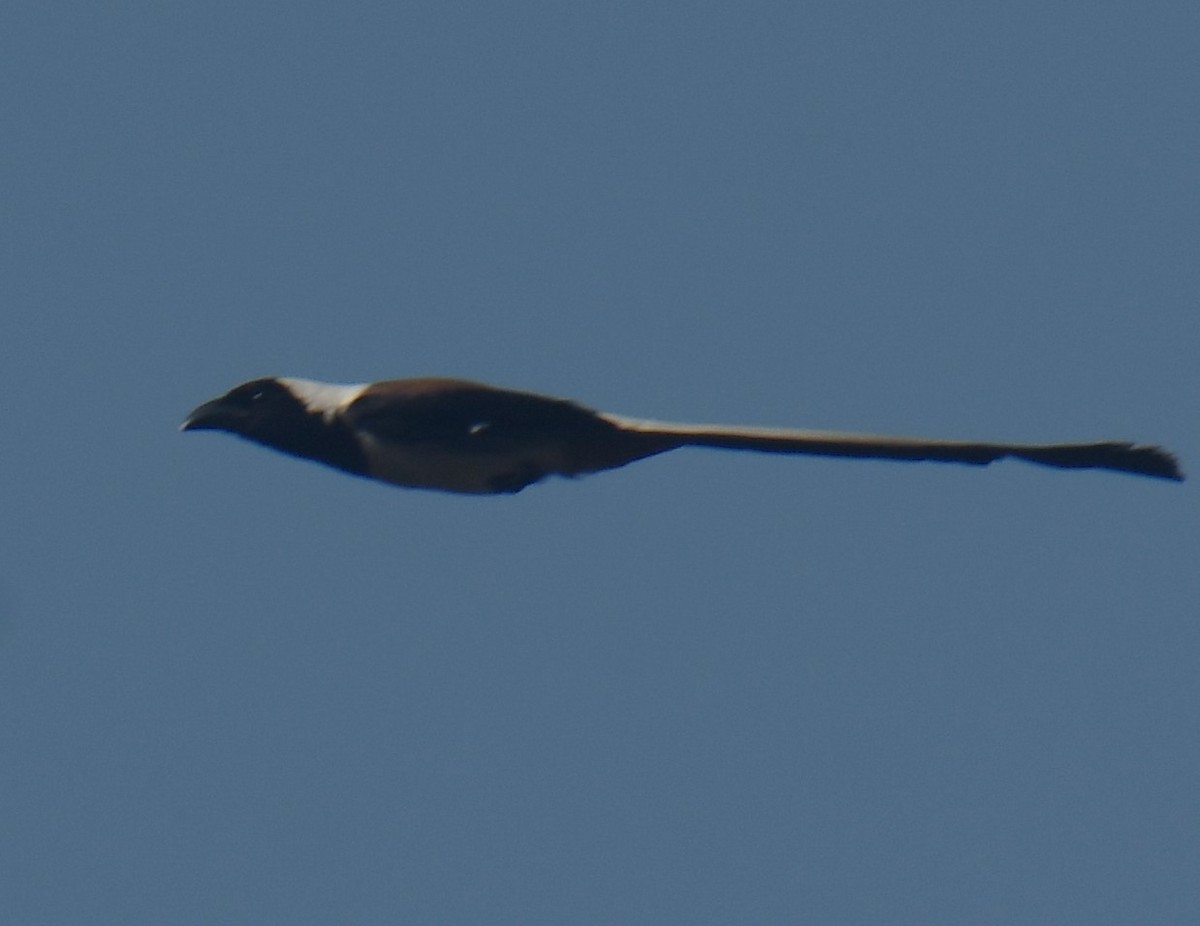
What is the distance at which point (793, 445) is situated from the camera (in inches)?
303

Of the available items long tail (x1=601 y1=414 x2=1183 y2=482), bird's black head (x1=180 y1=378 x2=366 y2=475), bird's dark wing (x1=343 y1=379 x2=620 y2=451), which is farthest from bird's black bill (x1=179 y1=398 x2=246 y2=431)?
long tail (x1=601 y1=414 x2=1183 y2=482)

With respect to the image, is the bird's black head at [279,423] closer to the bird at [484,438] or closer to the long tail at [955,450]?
the bird at [484,438]

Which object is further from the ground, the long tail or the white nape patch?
the white nape patch

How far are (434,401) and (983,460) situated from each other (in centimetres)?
317

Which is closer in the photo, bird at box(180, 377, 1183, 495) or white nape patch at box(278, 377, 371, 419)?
bird at box(180, 377, 1183, 495)

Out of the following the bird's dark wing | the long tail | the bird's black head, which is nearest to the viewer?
the long tail

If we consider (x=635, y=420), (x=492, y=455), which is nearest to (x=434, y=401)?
(x=492, y=455)

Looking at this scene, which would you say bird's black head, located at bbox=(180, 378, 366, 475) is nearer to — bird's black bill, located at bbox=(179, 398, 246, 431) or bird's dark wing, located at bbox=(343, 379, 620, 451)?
bird's black bill, located at bbox=(179, 398, 246, 431)

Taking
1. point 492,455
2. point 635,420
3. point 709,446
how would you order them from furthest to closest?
1. point 492,455
2. point 635,420
3. point 709,446

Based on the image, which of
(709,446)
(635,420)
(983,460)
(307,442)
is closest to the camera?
(983,460)

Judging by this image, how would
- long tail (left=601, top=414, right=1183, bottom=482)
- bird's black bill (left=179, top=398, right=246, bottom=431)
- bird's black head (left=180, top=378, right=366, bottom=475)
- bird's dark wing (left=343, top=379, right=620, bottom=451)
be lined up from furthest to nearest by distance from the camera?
bird's black bill (left=179, top=398, right=246, bottom=431) < bird's black head (left=180, top=378, right=366, bottom=475) < bird's dark wing (left=343, top=379, right=620, bottom=451) < long tail (left=601, top=414, right=1183, bottom=482)

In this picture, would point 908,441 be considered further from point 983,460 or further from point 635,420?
point 635,420

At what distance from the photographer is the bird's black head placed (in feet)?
33.4

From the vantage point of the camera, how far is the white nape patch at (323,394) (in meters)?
10.3
